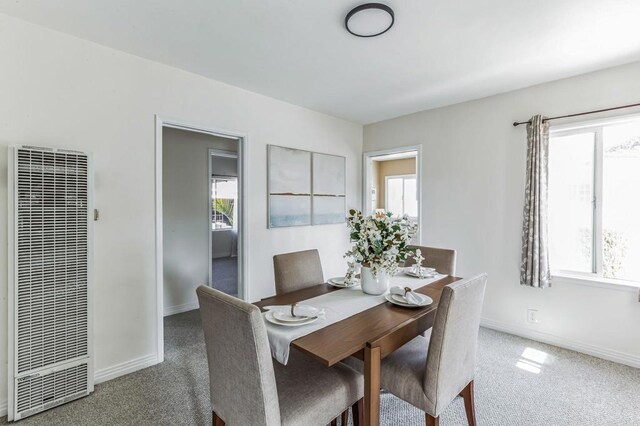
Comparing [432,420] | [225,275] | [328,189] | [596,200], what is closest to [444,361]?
[432,420]

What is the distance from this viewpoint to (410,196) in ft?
24.3

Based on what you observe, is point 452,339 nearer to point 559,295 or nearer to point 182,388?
point 182,388

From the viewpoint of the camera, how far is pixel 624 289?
2578mm

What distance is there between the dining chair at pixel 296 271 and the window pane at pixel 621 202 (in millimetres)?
2590

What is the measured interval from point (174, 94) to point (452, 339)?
8.96ft

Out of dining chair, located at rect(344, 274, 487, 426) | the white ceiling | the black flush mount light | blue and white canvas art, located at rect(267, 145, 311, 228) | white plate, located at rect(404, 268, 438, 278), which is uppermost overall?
the white ceiling

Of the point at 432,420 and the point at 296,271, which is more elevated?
the point at 296,271

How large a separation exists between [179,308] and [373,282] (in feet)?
9.11

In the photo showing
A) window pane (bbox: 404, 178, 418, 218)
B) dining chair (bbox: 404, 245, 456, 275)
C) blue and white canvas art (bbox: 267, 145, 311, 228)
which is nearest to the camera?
dining chair (bbox: 404, 245, 456, 275)

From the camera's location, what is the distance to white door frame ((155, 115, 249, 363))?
256 centimetres

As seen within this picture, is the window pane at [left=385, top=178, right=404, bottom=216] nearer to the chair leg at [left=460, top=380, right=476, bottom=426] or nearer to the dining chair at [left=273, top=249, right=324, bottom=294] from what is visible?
the dining chair at [left=273, top=249, right=324, bottom=294]

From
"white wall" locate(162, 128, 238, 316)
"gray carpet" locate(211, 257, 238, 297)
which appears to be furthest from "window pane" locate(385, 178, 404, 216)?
"white wall" locate(162, 128, 238, 316)

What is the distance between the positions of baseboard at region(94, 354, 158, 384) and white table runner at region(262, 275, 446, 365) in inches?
60.8

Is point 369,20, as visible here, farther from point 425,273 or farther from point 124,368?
point 124,368
